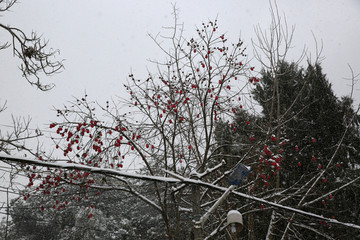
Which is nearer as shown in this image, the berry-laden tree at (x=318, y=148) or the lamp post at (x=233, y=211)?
the lamp post at (x=233, y=211)

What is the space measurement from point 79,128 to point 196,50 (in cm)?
332

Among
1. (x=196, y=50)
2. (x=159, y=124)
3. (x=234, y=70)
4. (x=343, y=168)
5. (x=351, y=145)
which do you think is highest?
(x=196, y=50)

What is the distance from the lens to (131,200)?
76.1 feet

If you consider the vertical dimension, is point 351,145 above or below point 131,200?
below

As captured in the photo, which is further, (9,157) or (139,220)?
(139,220)

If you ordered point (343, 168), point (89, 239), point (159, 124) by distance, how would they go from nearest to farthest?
point (159, 124)
point (343, 168)
point (89, 239)

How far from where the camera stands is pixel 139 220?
70.8 feet

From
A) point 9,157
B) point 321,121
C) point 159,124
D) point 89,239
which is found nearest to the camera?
point 9,157

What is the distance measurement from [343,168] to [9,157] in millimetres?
12250

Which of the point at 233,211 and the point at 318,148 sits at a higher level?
the point at 318,148

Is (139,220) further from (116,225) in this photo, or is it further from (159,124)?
(159,124)

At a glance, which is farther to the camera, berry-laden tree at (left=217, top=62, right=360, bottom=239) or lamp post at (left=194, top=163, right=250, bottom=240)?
berry-laden tree at (left=217, top=62, right=360, bottom=239)

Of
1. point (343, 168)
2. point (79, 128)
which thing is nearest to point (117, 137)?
point (79, 128)

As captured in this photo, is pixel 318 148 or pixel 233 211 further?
pixel 318 148
